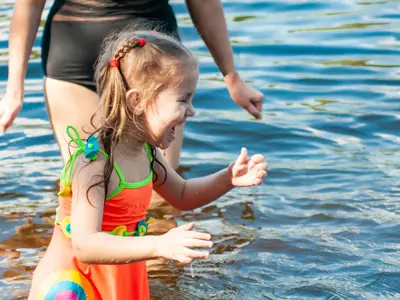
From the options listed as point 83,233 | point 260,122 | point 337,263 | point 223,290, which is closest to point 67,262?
point 83,233

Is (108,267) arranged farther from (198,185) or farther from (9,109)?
(9,109)

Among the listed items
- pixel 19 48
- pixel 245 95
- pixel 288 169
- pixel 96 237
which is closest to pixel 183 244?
pixel 96 237

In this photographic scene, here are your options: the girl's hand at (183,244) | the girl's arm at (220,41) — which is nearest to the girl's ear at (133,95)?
the girl's hand at (183,244)

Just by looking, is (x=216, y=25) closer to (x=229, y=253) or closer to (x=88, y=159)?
(x=229, y=253)

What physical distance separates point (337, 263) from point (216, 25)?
4.10 ft

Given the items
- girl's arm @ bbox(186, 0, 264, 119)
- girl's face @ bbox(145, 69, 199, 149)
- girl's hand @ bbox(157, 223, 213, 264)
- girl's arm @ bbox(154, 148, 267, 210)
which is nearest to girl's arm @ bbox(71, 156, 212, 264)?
girl's hand @ bbox(157, 223, 213, 264)

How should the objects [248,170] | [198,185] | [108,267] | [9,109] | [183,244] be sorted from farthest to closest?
[9,109], [198,185], [248,170], [108,267], [183,244]

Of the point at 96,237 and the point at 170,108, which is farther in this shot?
the point at 170,108

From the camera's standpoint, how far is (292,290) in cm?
428

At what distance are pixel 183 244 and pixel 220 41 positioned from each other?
1.83 metres

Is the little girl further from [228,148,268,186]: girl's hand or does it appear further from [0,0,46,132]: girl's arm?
[0,0,46,132]: girl's arm

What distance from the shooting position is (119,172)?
339 centimetres

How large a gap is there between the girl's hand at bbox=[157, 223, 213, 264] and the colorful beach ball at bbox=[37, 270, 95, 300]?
529 mm

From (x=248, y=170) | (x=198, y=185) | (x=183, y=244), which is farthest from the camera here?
(x=198, y=185)
